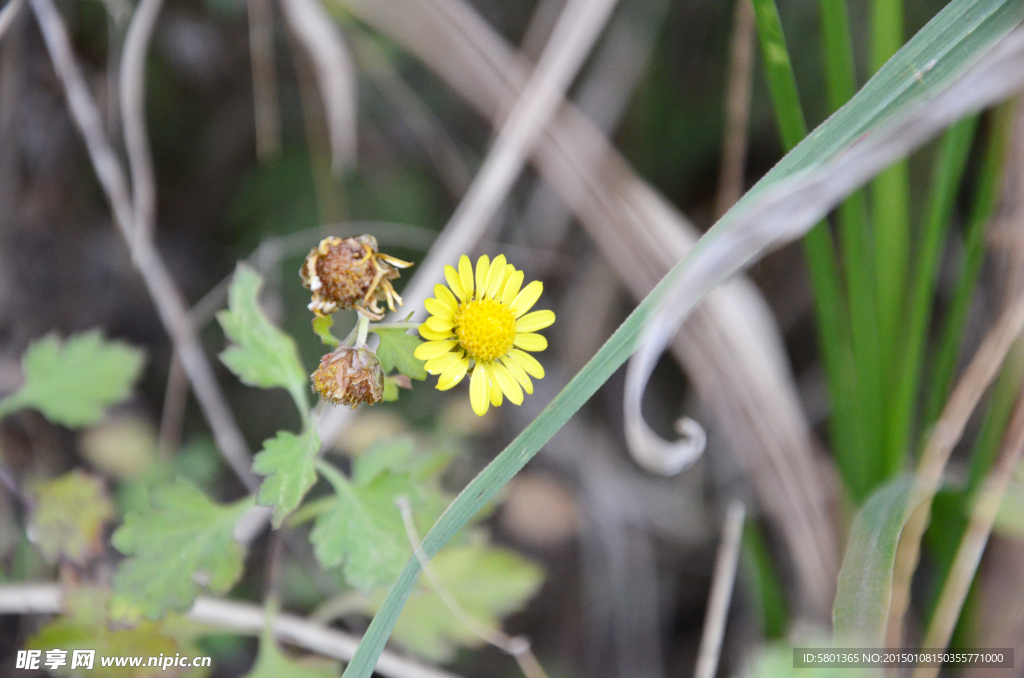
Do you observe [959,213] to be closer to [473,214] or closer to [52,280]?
[473,214]

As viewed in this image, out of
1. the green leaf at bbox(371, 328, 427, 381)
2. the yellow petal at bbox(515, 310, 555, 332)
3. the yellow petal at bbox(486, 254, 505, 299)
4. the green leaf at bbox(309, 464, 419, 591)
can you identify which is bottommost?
the green leaf at bbox(309, 464, 419, 591)

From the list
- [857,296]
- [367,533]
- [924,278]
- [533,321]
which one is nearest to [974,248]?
[924,278]

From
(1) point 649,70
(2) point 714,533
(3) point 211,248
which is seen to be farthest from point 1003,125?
(3) point 211,248

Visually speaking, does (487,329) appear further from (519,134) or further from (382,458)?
(519,134)

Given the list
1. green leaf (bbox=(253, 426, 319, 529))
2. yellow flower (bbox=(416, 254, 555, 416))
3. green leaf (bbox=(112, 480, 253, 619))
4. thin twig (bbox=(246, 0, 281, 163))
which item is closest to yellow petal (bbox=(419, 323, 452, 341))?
yellow flower (bbox=(416, 254, 555, 416))

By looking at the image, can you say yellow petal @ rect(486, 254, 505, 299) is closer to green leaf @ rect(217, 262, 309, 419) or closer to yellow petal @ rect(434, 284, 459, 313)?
yellow petal @ rect(434, 284, 459, 313)

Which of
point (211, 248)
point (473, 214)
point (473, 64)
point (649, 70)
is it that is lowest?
point (473, 214)
